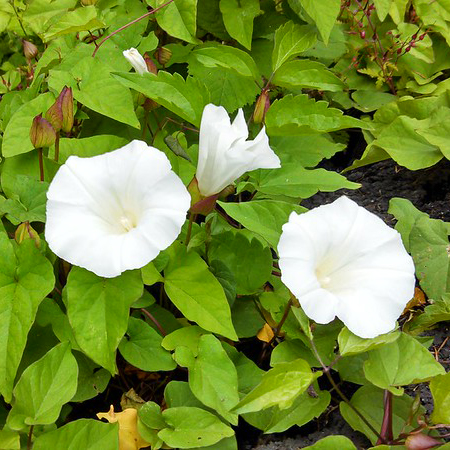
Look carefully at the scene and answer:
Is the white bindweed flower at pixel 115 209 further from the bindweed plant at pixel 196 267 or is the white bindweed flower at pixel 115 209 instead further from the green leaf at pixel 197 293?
the green leaf at pixel 197 293

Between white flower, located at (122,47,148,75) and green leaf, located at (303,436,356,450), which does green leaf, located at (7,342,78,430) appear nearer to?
green leaf, located at (303,436,356,450)

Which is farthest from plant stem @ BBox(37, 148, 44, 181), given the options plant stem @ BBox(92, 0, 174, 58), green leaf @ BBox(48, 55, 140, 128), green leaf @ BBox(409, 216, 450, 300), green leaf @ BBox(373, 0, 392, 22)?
green leaf @ BBox(373, 0, 392, 22)

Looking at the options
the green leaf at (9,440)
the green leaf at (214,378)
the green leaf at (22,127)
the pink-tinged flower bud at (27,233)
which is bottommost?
the green leaf at (214,378)

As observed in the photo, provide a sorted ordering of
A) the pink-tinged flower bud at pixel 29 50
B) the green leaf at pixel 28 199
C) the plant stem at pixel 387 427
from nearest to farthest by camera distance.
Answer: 1. the plant stem at pixel 387 427
2. the green leaf at pixel 28 199
3. the pink-tinged flower bud at pixel 29 50

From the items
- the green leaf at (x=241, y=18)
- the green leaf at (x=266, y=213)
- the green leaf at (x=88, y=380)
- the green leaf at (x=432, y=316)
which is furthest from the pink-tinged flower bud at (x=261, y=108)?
the green leaf at (x=88, y=380)

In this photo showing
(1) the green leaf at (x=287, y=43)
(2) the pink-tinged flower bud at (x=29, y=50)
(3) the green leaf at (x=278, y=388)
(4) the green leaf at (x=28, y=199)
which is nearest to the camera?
(3) the green leaf at (x=278, y=388)

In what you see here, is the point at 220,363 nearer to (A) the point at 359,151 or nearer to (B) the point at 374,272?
(B) the point at 374,272
